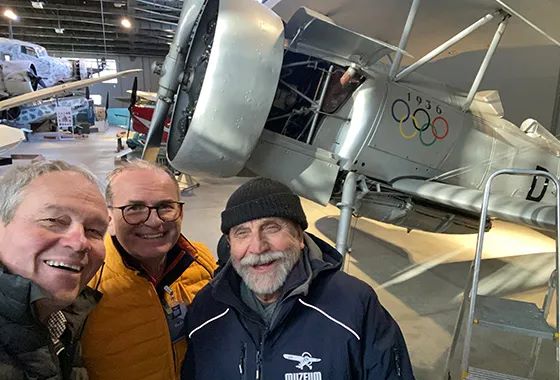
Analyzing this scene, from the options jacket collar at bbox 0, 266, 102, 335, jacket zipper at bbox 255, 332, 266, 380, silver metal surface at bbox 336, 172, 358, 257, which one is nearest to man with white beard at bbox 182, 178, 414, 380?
jacket zipper at bbox 255, 332, 266, 380

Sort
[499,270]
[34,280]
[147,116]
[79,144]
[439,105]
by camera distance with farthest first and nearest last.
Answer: [79,144]
[147,116]
[499,270]
[439,105]
[34,280]

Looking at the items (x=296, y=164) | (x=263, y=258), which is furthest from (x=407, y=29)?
(x=263, y=258)

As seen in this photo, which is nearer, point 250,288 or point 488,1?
point 250,288

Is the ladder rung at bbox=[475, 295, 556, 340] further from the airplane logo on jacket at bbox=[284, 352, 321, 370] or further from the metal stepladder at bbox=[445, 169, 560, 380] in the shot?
the airplane logo on jacket at bbox=[284, 352, 321, 370]

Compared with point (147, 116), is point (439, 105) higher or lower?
higher

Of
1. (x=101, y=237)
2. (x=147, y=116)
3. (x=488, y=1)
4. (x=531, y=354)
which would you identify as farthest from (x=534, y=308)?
(x=147, y=116)

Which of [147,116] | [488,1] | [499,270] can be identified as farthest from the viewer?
[147,116]

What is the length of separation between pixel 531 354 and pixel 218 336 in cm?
266

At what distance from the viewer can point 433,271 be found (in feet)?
14.8

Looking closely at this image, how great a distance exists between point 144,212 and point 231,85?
1.44 meters

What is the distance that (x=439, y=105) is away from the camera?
356 centimetres

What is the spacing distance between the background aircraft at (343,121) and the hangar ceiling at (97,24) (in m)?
13.5

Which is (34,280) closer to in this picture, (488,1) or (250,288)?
(250,288)

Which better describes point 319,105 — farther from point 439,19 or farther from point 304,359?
point 304,359
